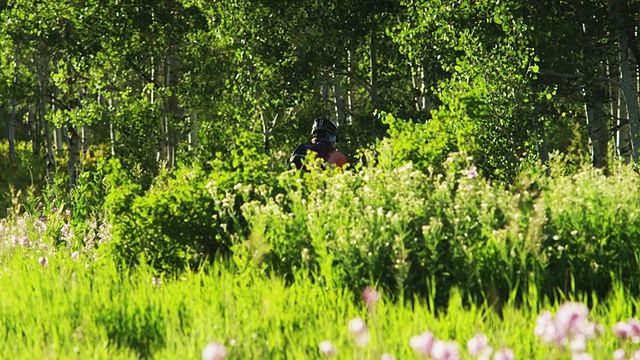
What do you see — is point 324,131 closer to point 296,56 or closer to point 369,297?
point 369,297

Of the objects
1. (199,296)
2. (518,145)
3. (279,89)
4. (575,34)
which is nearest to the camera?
(199,296)

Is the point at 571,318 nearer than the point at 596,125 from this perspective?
Yes

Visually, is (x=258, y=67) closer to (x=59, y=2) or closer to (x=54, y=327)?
(x=59, y=2)

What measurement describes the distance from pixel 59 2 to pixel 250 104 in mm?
5453

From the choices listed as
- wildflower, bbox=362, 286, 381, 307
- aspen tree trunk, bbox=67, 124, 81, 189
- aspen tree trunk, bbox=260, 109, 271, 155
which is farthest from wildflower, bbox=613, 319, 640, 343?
aspen tree trunk, bbox=67, 124, 81, 189

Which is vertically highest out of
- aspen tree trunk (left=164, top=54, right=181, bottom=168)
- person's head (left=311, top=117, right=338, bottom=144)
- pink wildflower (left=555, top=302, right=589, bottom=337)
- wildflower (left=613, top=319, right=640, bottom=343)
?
aspen tree trunk (left=164, top=54, right=181, bottom=168)

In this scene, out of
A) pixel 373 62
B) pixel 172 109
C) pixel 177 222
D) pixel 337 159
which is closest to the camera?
pixel 177 222

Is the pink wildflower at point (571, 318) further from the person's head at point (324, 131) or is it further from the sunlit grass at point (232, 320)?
the person's head at point (324, 131)

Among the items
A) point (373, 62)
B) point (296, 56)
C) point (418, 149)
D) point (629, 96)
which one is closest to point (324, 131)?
point (418, 149)

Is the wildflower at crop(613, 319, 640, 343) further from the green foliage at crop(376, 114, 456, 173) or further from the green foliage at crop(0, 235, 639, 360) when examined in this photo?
the green foliage at crop(376, 114, 456, 173)

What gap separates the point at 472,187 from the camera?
6348 mm

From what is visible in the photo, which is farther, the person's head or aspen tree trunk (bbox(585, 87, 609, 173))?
aspen tree trunk (bbox(585, 87, 609, 173))

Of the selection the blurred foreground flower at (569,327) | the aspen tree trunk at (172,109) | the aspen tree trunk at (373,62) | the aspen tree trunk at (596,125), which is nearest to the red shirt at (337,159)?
the blurred foreground flower at (569,327)

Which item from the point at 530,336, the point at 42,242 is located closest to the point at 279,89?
the point at 42,242
